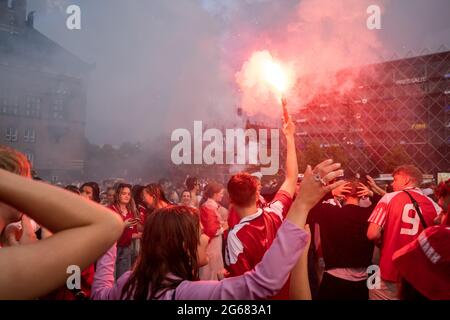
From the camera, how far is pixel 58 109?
15.9m

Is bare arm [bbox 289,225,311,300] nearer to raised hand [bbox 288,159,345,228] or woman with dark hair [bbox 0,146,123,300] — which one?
raised hand [bbox 288,159,345,228]

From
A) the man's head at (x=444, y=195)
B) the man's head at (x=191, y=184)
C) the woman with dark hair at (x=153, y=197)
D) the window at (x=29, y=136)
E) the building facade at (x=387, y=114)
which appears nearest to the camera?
the man's head at (x=444, y=195)

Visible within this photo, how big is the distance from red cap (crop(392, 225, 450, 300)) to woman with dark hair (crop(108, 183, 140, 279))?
11.8 ft

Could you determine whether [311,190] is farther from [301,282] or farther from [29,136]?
[29,136]

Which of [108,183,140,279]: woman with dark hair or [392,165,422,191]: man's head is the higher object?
[392,165,422,191]: man's head

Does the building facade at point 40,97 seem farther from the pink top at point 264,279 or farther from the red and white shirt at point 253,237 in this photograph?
the pink top at point 264,279

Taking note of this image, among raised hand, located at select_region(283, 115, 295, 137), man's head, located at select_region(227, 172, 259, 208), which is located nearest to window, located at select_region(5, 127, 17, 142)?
man's head, located at select_region(227, 172, 259, 208)

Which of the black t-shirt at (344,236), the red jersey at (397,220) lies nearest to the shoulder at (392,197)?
the red jersey at (397,220)

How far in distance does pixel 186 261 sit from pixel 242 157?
43.3 feet

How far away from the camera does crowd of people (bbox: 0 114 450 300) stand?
2.64 ft

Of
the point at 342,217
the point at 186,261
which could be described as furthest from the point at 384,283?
the point at 186,261

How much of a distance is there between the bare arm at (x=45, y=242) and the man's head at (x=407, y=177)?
3.81 m

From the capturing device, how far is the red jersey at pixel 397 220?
11.4 ft

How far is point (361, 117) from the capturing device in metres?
39.0
